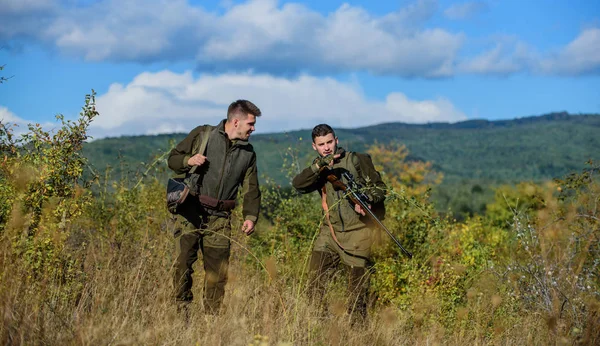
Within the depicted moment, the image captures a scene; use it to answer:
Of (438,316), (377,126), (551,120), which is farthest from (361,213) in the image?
(551,120)

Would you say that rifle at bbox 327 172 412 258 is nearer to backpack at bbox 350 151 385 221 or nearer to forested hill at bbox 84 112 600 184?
backpack at bbox 350 151 385 221

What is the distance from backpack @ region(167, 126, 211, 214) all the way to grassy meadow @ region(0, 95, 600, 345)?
47cm

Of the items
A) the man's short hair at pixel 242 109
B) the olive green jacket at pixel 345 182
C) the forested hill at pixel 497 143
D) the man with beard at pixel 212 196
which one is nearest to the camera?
the man with beard at pixel 212 196

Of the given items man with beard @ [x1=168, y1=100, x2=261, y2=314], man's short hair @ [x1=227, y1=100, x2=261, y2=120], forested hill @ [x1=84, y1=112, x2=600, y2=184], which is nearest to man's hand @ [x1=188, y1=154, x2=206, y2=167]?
man with beard @ [x1=168, y1=100, x2=261, y2=314]

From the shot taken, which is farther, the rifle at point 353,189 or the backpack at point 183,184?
the rifle at point 353,189

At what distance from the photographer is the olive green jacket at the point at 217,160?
5.61 m

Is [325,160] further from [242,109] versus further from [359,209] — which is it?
[242,109]

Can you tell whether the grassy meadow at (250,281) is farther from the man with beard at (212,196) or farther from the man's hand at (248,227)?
the man's hand at (248,227)

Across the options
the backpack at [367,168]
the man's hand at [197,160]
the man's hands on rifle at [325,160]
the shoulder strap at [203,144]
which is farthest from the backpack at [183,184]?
the backpack at [367,168]

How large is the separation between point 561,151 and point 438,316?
505 feet

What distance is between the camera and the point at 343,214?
19.7ft

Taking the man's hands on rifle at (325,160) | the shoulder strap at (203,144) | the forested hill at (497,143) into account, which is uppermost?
the forested hill at (497,143)

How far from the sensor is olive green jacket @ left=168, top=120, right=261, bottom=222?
5.61 meters

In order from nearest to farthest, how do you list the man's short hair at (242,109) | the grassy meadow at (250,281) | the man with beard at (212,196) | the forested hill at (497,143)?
the grassy meadow at (250,281)
the man with beard at (212,196)
the man's short hair at (242,109)
the forested hill at (497,143)
